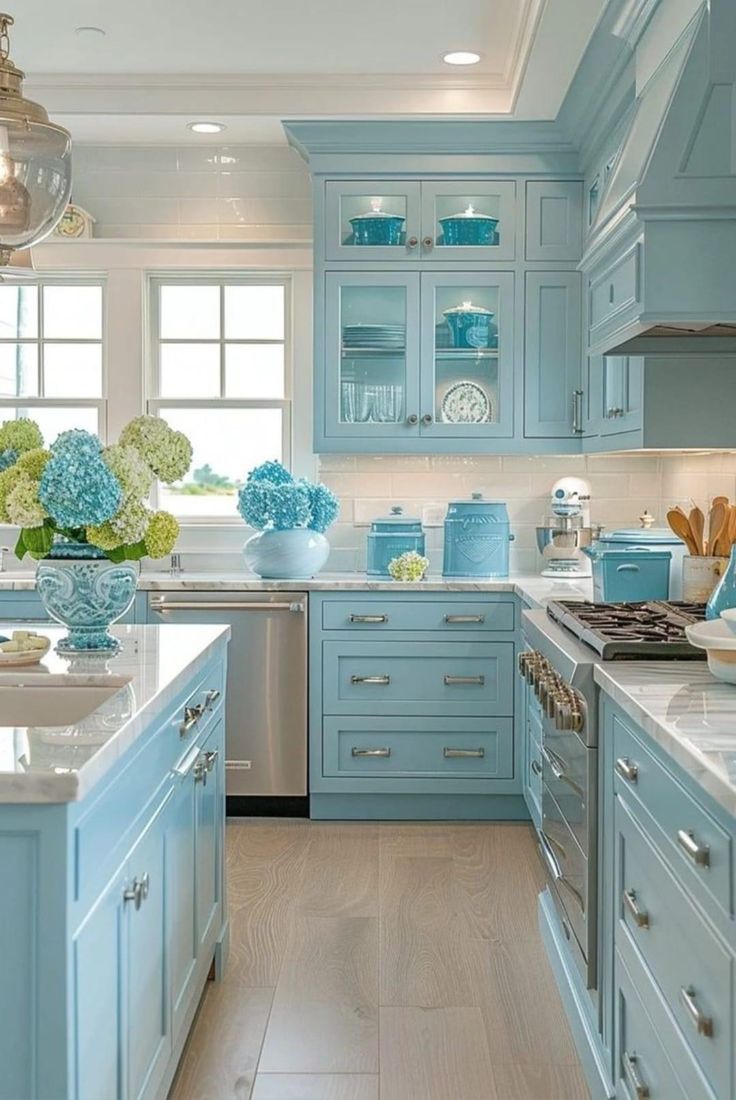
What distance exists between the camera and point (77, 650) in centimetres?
265

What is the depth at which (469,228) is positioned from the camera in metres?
4.73

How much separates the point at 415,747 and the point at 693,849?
2959mm

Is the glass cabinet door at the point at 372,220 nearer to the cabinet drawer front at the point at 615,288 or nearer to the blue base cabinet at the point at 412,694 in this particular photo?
the cabinet drawer front at the point at 615,288

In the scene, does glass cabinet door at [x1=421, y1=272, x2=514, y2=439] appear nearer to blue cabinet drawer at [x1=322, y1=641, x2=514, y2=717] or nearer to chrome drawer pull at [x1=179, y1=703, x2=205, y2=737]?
blue cabinet drawer at [x1=322, y1=641, x2=514, y2=717]

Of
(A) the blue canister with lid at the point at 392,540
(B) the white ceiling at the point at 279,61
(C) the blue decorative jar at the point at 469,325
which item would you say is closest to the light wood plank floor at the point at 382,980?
(A) the blue canister with lid at the point at 392,540

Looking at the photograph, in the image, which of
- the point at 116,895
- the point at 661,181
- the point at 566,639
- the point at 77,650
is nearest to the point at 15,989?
Answer: the point at 116,895

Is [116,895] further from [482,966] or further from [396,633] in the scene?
[396,633]

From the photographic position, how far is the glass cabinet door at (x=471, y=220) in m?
4.73

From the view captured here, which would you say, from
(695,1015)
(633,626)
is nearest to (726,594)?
(633,626)

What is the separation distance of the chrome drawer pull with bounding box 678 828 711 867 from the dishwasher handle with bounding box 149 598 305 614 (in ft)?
9.47

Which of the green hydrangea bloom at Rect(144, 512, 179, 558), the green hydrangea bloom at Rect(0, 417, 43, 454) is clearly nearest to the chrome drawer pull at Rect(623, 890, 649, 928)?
the green hydrangea bloom at Rect(144, 512, 179, 558)

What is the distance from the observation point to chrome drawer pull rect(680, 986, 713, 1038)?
5.15 ft

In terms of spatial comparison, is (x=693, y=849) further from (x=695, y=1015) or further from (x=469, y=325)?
(x=469, y=325)

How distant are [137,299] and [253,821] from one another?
231 centimetres
